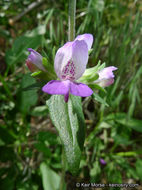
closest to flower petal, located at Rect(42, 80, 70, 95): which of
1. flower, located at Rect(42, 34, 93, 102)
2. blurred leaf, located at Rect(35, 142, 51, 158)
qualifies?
flower, located at Rect(42, 34, 93, 102)

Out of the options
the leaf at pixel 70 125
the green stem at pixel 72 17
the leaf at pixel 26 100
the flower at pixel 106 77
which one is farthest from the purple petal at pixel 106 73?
the leaf at pixel 26 100

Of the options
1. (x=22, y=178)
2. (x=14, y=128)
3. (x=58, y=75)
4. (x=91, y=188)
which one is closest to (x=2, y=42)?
(x=14, y=128)

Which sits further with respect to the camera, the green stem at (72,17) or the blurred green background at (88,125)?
the blurred green background at (88,125)

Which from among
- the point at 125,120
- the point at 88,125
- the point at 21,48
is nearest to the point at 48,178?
the point at 88,125

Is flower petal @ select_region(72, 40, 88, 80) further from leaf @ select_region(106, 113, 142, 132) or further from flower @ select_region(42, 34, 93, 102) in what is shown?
leaf @ select_region(106, 113, 142, 132)

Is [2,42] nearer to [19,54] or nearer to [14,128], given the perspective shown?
[19,54]

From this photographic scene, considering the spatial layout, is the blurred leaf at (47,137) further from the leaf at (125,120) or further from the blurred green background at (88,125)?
the leaf at (125,120)

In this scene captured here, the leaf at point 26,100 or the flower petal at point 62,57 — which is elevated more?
the flower petal at point 62,57
